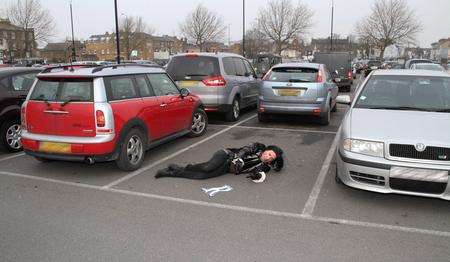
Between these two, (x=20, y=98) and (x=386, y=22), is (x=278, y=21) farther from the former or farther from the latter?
(x=20, y=98)

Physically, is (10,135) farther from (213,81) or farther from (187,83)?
(213,81)

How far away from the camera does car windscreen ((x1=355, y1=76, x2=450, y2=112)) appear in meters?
5.92

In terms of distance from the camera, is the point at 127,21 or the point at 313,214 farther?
the point at 127,21

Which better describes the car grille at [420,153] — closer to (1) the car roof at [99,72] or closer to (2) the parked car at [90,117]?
(2) the parked car at [90,117]

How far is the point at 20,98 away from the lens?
7.99 m

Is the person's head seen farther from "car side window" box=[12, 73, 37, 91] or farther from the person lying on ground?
"car side window" box=[12, 73, 37, 91]

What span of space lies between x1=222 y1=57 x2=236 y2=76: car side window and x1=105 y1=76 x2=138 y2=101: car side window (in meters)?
4.18

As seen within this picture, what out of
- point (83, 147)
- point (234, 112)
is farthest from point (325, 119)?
point (83, 147)

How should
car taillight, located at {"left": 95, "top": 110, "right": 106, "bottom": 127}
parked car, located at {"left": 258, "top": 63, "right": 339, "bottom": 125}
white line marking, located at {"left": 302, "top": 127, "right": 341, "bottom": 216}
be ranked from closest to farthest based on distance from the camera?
white line marking, located at {"left": 302, "top": 127, "right": 341, "bottom": 216} → car taillight, located at {"left": 95, "top": 110, "right": 106, "bottom": 127} → parked car, located at {"left": 258, "top": 63, "right": 339, "bottom": 125}

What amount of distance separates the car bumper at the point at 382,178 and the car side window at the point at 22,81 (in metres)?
6.29

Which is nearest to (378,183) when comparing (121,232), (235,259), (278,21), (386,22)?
(235,259)

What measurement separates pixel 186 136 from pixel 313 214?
16.0 feet

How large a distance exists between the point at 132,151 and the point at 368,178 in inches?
141

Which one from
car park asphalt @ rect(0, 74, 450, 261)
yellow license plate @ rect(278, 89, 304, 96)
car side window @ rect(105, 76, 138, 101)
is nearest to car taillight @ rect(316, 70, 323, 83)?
yellow license plate @ rect(278, 89, 304, 96)
